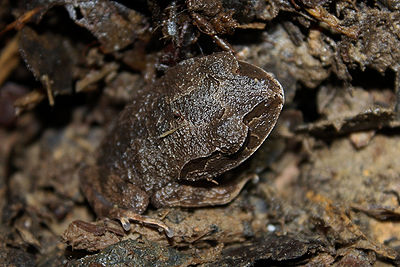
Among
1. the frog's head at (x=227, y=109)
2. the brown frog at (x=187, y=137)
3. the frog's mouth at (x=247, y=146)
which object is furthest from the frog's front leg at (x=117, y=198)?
the frog's head at (x=227, y=109)

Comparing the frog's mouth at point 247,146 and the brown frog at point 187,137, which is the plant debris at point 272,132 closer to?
the brown frog at point 187,137

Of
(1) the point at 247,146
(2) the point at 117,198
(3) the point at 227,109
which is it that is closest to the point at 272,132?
(1) the point at 247,146

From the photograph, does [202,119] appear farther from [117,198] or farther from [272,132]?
[117,198]

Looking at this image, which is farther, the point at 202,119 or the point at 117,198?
the point at 117,198

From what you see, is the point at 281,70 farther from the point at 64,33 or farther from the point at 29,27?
the point at 29,27

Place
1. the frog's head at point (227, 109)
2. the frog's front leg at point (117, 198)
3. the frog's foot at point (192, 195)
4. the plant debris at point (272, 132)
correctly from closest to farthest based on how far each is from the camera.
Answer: the frog's head at point (227, 109) < the plant debris at point (272, 132) < the frog's front leg at point (117, 198) < the frog's foot at point (192, 195)

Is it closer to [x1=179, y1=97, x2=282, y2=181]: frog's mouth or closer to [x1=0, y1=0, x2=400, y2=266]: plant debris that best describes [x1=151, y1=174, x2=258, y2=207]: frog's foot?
[x1=0, y1=0, x2=400, y2=266]: plant debris
